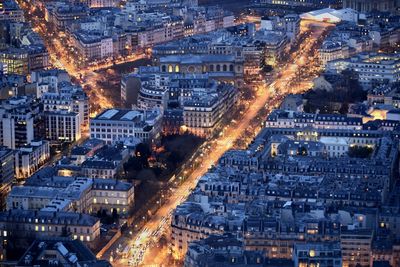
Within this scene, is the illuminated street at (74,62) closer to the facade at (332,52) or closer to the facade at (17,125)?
the facade at (17,125)

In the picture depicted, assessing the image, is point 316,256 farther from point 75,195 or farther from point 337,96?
point 337,96

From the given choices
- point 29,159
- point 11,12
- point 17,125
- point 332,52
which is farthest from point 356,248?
point 11,12

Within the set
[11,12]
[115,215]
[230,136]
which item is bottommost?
[115,215]

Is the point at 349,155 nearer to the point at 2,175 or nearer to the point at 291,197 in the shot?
the point at 291,197

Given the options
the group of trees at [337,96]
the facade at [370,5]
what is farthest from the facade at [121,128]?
the facade at [370,5]

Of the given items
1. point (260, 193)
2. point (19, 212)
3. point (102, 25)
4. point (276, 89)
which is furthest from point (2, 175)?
point (102, 25)

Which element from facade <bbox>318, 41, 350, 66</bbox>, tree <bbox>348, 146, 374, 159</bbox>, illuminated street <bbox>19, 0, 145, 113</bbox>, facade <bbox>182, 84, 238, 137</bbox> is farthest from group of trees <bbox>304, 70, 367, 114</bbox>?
illuminated street <bbox>19, 0, 145, 113</bbox>
